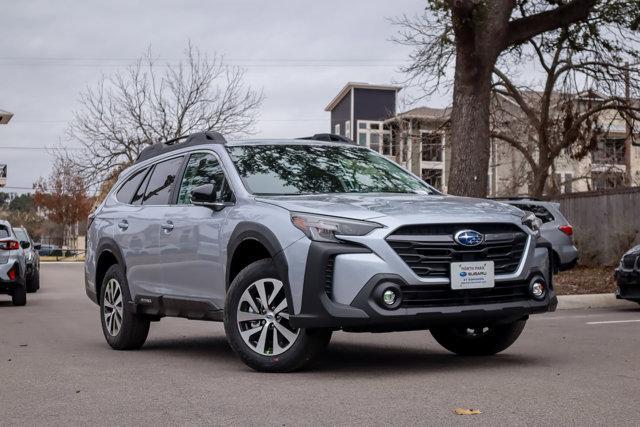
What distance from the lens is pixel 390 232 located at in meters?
6.88

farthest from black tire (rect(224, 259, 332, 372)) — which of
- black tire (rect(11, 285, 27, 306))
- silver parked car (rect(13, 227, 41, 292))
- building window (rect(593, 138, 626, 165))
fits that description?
building window (rect(593, 138, 626, 165))

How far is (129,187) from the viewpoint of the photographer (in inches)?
408

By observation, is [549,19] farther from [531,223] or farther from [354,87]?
[354,87]

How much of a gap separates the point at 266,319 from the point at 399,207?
1.20 meters

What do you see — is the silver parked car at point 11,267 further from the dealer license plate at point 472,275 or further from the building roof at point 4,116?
the building roof at point 4,116

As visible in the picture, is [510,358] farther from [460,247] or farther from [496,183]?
[496,183]

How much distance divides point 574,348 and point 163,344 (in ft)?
12.9

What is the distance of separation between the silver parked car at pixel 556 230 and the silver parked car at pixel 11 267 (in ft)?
28.5

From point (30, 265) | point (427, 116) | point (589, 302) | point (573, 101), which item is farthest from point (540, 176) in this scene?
point (427, 116)

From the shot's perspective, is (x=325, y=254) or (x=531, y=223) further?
(x=531, y=223)

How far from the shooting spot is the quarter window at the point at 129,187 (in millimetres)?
10172

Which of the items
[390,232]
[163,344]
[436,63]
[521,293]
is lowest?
[163,344]

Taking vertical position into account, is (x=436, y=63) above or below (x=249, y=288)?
above

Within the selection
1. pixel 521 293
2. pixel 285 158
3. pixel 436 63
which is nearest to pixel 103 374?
pixel 285 158
